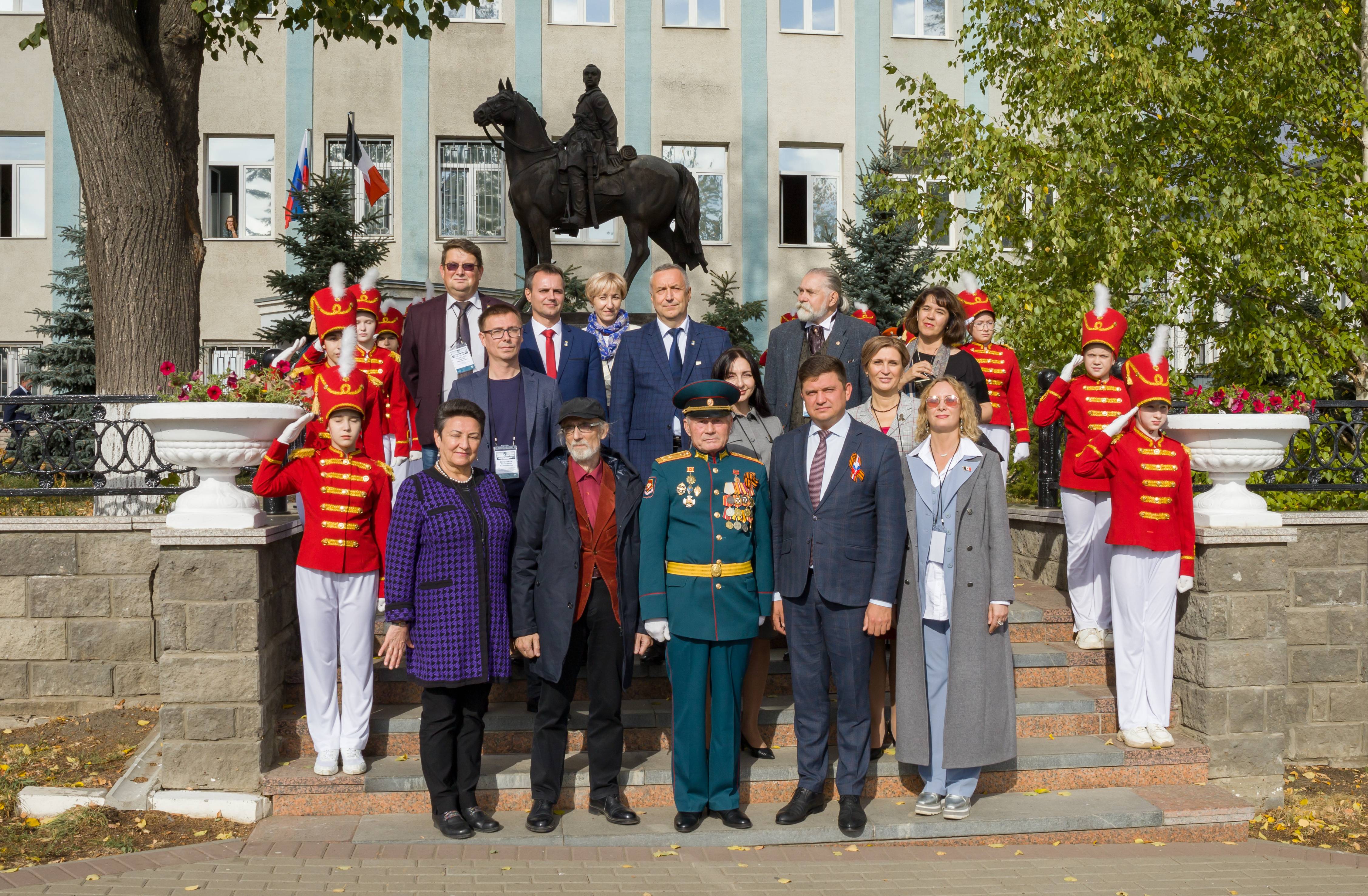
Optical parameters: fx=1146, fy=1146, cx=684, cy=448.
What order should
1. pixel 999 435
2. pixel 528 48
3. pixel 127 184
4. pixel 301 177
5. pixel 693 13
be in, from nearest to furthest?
pixel 999 435
pixel 127 184
pixel 301 177
pixel 528 48
pixel 693 13

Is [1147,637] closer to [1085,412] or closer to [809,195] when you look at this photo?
[1085,412]

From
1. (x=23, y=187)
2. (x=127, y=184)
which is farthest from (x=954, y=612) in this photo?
(x=23, y=187)

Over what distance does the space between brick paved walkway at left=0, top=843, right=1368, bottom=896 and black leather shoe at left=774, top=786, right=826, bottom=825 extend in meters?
0.13

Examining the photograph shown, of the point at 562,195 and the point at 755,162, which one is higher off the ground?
the point at 755,162

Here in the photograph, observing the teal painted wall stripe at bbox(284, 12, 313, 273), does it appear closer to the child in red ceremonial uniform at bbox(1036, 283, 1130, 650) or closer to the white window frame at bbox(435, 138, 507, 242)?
the white window frame at bbox(435, 138, 507, 242)

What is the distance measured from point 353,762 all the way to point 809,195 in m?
17.1

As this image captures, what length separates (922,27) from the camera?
2127cm

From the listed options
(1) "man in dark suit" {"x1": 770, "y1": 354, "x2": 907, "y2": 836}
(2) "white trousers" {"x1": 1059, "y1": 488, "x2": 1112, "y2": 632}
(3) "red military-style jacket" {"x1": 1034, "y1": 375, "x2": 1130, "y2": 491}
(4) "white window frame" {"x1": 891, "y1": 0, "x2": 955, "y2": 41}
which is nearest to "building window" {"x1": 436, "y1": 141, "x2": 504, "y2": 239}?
(4) "white window frame" {"x1": 891, "y1": 0, "x2": 955, "y2": 41}

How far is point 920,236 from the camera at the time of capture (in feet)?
46.7

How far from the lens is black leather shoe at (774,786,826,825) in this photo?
17.4ft

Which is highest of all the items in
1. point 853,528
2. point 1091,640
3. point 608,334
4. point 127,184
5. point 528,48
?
point 528,48

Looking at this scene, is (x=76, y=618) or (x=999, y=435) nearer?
(x=76, y=618)

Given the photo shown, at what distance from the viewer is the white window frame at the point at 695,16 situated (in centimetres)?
2025

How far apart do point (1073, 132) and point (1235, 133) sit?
161cm
